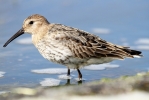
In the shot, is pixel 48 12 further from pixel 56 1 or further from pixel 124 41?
pixel 124 41

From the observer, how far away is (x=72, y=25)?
11008 millimetres

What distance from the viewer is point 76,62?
7.97m

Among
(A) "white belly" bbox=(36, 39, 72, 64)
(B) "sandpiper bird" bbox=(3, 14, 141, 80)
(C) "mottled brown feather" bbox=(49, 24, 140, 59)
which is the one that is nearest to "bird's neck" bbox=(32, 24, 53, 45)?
(B) "sandpiper bird" bbox=(3, 14, 141, 80)

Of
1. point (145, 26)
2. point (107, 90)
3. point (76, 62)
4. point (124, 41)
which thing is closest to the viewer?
point (107, 90)

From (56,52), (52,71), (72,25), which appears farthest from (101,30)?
(56,52)

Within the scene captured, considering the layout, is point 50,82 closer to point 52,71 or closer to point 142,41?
point 52,71

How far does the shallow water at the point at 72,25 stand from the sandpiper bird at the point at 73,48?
1.60 feet

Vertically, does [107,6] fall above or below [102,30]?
above

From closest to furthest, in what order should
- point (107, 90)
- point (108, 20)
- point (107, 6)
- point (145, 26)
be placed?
point (107, 90) → point (145, 26) → point (108, 20) → point (107, 6)

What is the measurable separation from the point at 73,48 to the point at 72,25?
3.13 meters

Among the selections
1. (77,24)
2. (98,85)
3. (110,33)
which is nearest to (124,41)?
(110,33)

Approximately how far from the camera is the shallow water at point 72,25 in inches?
336

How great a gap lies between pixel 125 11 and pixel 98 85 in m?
7.87

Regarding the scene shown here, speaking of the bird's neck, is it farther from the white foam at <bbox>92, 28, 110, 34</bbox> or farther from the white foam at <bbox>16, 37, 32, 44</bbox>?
the white foam at <bbox>92, 28, 110, 34</bbox>
